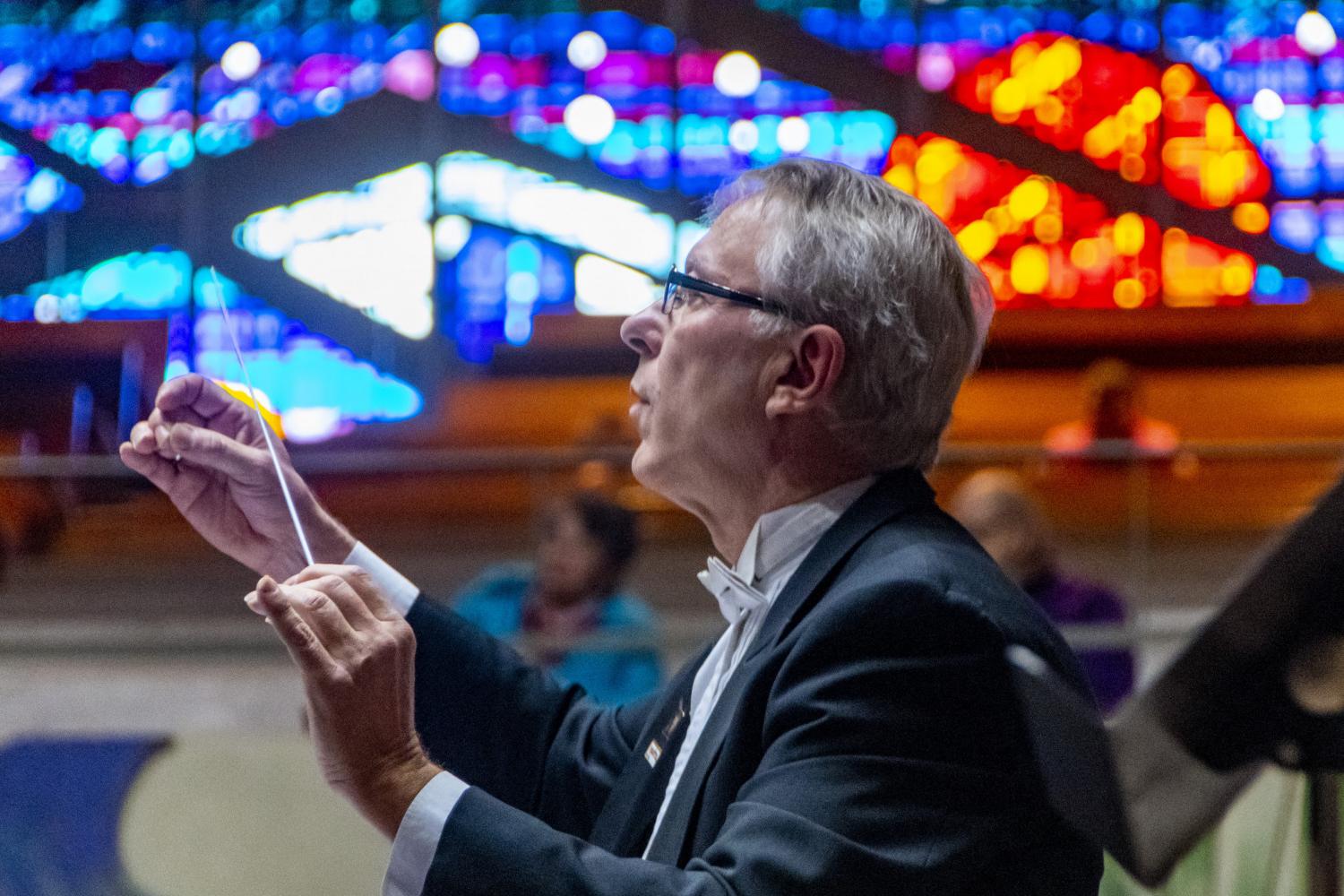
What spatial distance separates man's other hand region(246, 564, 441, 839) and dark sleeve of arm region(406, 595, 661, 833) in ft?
1.46

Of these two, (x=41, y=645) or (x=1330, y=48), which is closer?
(x=41, y=645)

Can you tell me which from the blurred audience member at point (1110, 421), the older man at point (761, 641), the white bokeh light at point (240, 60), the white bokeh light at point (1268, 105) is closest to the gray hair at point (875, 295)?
the older man at point (761, 641)

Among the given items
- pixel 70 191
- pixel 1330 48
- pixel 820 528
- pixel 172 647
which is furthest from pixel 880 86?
pixel 820 528

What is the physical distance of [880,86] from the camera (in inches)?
289

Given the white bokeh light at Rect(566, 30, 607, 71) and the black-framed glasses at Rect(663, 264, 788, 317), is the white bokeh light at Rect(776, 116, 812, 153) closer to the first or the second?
the white bokeh light at Rect(566, 30, 607, 71)

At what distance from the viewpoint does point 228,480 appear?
60.7 inches

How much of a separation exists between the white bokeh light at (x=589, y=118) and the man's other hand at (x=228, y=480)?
5.96 meters

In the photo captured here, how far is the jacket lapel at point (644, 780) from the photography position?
131cm

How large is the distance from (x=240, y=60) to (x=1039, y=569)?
5.75 metres

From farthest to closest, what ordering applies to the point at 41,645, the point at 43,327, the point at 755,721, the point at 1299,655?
the point at 43,327 < the point at 41,645 < the point at 755,721 < the point at 1299,655

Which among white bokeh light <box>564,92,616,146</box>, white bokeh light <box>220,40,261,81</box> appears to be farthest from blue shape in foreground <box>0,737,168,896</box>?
white bokeh light <box>220,40,261,81</box>

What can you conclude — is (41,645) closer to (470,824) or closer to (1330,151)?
(470,824)

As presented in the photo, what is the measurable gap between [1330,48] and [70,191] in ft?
19.7

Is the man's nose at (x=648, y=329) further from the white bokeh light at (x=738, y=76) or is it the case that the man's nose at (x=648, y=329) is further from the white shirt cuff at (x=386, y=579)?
the white bokeh light at (x=738, y=76)
